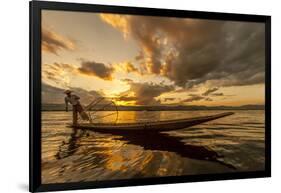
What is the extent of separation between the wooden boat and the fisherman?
2.4 inches

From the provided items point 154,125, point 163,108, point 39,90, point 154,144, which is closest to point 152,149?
point 154,144

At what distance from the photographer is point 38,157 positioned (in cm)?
334

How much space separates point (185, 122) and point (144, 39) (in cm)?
77

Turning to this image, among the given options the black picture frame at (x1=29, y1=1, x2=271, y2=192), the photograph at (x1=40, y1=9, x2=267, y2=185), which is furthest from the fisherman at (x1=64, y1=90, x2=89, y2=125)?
the black picture frame at (x1=29, y1=1, x2=271, y2=192)

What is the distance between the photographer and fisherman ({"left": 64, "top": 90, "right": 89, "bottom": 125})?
11.3 feet

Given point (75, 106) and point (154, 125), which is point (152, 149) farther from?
point (75, 106)

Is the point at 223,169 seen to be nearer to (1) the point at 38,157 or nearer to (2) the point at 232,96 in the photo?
A: (2) the point at 232,96

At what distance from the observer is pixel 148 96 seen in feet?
12.0

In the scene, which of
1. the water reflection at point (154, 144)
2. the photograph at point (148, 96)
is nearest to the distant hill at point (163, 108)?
the photograph at point (148, 96)

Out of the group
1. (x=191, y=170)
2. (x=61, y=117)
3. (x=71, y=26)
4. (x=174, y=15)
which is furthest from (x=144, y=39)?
(x=191, y=170)

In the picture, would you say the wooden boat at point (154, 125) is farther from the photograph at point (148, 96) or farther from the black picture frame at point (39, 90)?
the black picture frame at point (39, 90)

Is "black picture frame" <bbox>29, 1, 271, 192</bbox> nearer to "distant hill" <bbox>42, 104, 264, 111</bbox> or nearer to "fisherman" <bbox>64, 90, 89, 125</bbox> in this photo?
"distant hill" <bbox>42, 104, 264, 111</bbox>

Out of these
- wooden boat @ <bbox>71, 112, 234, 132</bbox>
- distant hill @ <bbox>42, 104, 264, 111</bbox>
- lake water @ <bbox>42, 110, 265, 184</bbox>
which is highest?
distant hill @ <bbox>42, 104, 264, 111</bbox>

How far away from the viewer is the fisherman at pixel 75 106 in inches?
135
